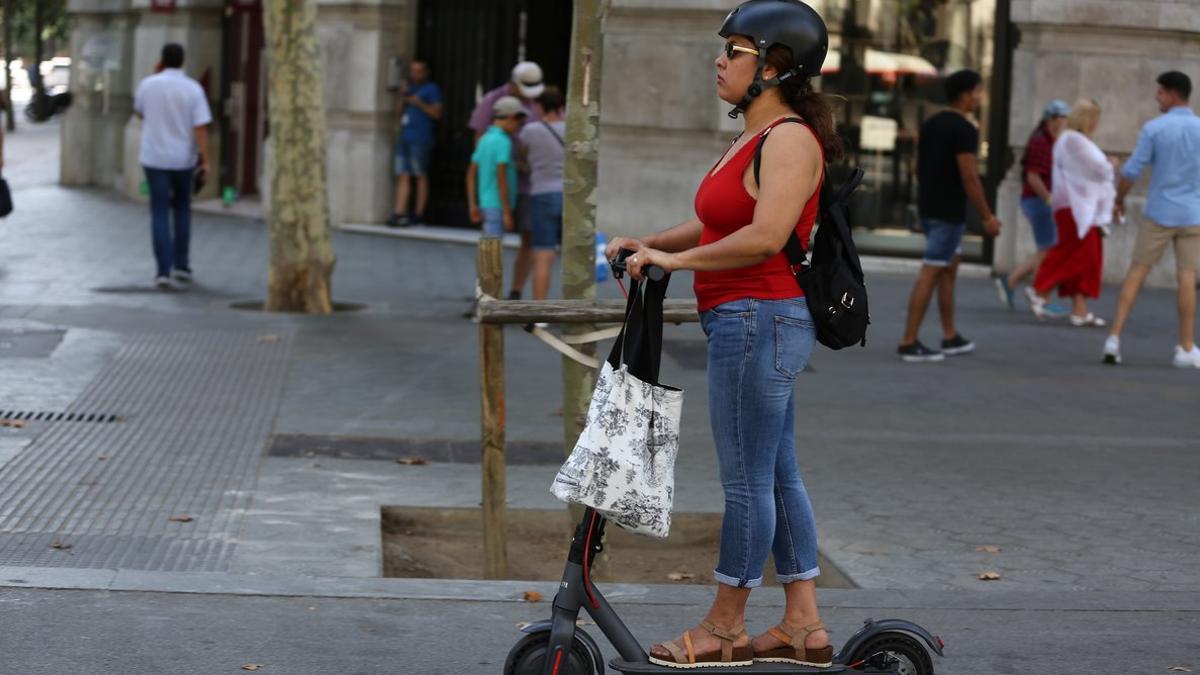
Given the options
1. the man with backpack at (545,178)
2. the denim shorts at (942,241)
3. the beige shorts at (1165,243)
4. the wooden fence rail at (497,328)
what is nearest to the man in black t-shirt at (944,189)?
the denim shorts at (942,241)

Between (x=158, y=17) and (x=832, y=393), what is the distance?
15.9m

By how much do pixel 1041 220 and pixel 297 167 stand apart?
5.77 meters

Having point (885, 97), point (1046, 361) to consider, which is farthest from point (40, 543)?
point (885, 97)

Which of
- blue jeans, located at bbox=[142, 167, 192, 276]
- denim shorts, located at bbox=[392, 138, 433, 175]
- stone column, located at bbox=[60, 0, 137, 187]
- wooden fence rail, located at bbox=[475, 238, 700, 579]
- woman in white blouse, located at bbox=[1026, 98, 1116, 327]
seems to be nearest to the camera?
wooden fence rail, located at bbox=[475, 238, 700, 579]

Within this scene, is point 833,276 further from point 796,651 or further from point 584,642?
point 584,642

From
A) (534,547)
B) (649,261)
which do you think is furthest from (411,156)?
(649,261)

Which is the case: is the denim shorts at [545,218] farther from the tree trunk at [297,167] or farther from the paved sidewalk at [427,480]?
the tree trunk at [297,167]

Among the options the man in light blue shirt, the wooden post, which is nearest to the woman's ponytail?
the wooden post

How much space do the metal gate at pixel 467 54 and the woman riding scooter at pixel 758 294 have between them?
626 inches

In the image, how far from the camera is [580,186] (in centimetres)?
703

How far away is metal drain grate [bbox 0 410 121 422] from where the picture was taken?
904 cm

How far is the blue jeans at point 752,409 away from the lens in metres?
4.81

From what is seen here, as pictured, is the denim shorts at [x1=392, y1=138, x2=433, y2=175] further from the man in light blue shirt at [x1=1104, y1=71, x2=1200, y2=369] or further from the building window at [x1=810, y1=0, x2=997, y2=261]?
the man in light blue shirt at [x1=1104, y1=71, x2=1200, y2=369]

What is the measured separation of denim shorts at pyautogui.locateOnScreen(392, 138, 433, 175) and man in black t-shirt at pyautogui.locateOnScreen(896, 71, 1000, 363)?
29.7 ft
